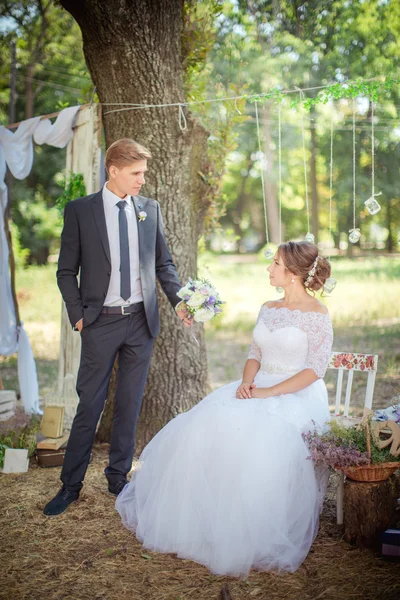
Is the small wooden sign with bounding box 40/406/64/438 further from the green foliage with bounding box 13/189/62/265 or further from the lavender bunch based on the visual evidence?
the green foliage with bounding box 13/189/62/265

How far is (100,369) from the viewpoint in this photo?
12.6 feet

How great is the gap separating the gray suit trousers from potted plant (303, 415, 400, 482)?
50.2 inches

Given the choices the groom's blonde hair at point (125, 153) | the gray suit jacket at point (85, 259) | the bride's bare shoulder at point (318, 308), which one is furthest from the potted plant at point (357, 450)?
the groom's blonde hair at point (125, 153)

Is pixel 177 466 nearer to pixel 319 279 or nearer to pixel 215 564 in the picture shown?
pixel 215 564

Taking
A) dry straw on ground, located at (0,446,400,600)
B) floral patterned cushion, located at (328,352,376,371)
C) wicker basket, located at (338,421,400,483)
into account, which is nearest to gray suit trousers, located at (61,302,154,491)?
dry straw on ground, located at (0,446,400,600)

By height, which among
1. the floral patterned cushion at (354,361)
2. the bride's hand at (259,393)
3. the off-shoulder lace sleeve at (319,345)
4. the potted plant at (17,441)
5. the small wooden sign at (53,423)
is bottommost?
the potted plant at (17,441)

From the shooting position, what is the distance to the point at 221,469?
3096 millimetres

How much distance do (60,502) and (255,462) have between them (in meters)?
1.50

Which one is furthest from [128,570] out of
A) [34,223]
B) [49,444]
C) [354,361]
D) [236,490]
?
[34,223]

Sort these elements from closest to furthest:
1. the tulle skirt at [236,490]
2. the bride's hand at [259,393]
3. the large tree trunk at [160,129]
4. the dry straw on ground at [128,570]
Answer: the dry straw on ground at [128,570]
the tulle skirt at [236,490]
the bride's hand at [259,393]
the large tree trunk at [160,129]

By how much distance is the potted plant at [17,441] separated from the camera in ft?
15.1

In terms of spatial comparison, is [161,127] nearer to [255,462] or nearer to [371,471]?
[255,462]

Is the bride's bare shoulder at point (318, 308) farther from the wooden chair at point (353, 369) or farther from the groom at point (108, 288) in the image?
the groom at point (108, 288)

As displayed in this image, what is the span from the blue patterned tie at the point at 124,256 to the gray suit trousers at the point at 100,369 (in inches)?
6.3
